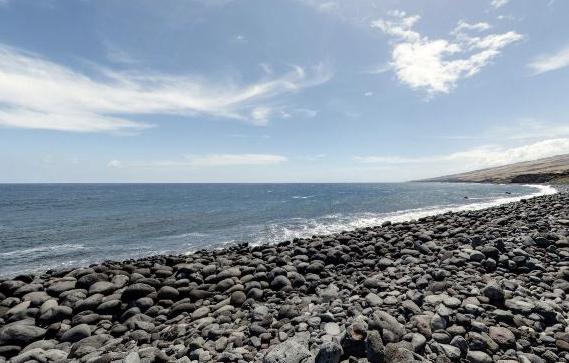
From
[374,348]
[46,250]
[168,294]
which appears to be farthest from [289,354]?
[46,250]

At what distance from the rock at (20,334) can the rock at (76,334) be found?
0.91 meters

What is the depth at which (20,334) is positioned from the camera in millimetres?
8508

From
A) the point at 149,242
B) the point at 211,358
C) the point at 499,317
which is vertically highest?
the point at 499,317

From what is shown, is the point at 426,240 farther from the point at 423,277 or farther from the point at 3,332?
the point at 3,332

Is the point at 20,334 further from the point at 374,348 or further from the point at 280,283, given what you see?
the point at 374,348

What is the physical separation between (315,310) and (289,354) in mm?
2504

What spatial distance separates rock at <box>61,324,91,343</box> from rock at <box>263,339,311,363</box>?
596 cm

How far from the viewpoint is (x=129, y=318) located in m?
9.40

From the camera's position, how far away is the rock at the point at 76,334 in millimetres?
8375

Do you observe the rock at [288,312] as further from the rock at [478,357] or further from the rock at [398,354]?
the rock at [478,357]

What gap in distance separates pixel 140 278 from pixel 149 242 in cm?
1613

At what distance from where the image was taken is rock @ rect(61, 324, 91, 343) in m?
8.38

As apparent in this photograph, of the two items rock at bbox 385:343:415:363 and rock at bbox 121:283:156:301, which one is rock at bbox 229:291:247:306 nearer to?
rock at bbox 121:283:156:301

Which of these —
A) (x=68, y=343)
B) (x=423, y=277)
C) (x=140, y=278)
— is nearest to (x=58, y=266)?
(x=140, y=278)
